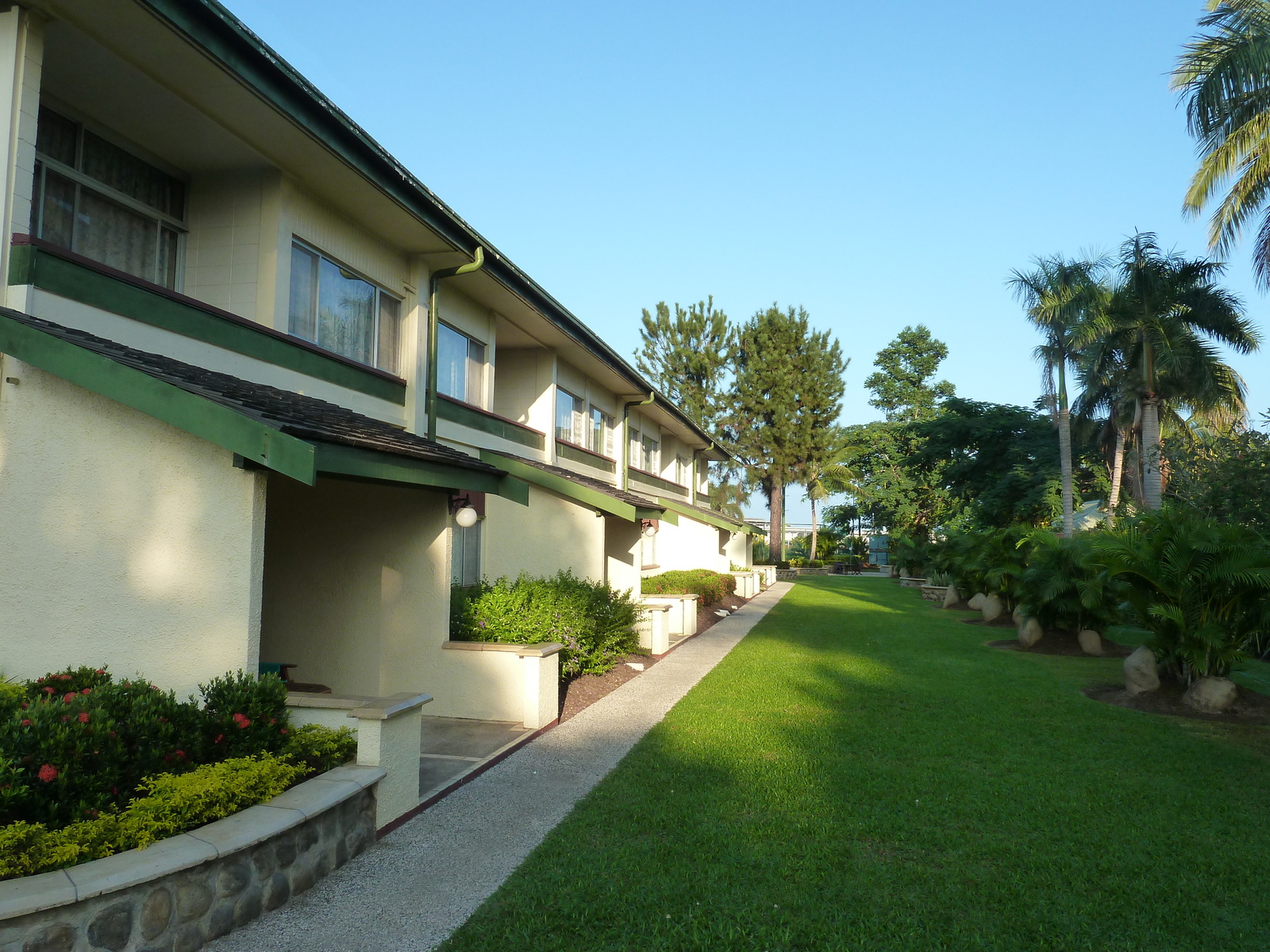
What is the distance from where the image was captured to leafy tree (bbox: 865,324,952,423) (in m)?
62.1

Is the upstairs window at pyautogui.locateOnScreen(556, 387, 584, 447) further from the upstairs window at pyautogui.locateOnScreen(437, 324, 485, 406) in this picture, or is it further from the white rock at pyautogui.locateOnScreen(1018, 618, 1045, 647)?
the white rock at pyautogui.locateOnScreen(1018, 618, 1045, 647)

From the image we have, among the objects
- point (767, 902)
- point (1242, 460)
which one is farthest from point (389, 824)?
point (1242, 460)

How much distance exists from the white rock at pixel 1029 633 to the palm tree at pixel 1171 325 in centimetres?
1144

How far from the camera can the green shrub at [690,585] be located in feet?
61.8

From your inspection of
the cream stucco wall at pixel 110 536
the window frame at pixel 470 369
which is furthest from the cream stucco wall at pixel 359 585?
the window frame at pixel 470 369

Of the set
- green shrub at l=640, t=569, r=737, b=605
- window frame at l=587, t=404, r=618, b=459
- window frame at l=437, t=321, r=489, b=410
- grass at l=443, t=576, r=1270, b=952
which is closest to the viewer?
grass at l=443, t=576, r=1270, b=952

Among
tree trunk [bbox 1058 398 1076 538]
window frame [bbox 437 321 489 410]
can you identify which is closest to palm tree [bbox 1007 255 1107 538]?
tree trunk [bbox 1058 398 1076 538]

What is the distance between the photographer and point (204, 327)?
23.9 ft

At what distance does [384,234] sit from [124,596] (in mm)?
6304

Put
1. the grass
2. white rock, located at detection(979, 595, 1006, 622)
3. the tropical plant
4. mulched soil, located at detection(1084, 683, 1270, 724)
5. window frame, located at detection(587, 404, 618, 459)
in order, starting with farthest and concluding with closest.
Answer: white rock, located at detection(979, 595, 1006, 622) → window frame, located at detection(587, 404, 618, 459) → mulched soil, located at detection(1084, 683, 1270, 724) → the tropical plant → the grass

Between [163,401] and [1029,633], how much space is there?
15.3 m

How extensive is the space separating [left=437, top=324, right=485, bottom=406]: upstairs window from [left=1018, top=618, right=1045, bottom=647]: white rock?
1108 cm

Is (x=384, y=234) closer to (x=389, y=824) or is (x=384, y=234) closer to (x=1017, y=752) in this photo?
(x=389, y=824)

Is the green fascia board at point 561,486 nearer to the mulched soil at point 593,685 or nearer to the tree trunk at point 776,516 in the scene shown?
the mulched soil at point 593,685
